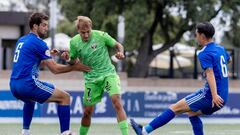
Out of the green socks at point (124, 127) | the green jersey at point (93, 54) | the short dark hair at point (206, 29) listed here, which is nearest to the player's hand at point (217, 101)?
the short dark hair at point (206, 29)

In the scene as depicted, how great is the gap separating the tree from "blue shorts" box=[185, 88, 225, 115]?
22350mm

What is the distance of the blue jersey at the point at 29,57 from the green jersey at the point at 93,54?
2.98 ft

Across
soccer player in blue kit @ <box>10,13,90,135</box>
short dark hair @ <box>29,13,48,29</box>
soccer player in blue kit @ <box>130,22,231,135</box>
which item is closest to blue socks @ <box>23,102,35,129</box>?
soccer player in blue kit @ <box>10,13,90,135</box>

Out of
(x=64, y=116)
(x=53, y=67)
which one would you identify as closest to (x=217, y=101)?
(x=64, y=116)

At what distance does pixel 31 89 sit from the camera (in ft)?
40.9

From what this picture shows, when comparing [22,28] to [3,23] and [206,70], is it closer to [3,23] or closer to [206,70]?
[3,23]

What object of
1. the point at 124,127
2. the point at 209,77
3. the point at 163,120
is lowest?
the point at 124,127

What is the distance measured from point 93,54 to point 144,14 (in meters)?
21.7

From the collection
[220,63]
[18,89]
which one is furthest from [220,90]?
[18,89]

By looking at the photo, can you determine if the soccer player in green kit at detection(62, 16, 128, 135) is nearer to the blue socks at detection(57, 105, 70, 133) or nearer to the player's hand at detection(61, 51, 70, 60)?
the player's hand at detection(61, 51, 70, 60)

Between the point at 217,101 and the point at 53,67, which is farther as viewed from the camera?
the point at 53,67

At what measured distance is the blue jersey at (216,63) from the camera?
39.3 ft

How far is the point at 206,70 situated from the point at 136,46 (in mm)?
30007

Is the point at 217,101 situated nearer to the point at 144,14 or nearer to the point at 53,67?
the point at 53,67
